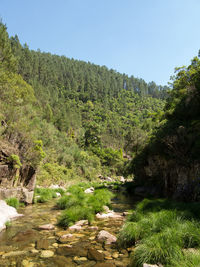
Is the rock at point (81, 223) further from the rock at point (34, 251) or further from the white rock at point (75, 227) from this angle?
the rock at point (34, 251)

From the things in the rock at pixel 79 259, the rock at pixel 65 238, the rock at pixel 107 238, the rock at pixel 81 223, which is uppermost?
the rock at pixel 79 259

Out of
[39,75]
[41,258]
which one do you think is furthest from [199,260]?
[39,75]

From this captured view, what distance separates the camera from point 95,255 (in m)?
4.32

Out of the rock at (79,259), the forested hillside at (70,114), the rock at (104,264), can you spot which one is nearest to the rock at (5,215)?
the rock at (79,259)

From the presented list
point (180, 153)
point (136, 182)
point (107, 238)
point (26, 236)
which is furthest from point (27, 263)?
point (136, 182)

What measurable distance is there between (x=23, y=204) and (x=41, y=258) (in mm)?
6435

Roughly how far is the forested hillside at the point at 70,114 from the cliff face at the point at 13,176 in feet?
1.73

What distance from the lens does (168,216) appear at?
16.9 feet

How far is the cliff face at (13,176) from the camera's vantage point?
9.75 meters

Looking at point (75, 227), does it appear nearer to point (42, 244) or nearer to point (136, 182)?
point (42, 244)

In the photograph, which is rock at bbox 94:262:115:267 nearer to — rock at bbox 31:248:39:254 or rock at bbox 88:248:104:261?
rock at bbox 88:248:104:261

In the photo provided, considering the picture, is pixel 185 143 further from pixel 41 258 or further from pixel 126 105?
pixel 126 105

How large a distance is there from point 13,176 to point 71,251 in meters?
7.54

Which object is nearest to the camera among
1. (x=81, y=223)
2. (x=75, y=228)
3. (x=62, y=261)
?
(x=62, y=261)
